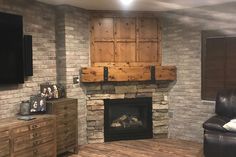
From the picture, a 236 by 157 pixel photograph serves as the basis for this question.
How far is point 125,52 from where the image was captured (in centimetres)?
500

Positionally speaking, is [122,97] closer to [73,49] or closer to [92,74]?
[92,74]

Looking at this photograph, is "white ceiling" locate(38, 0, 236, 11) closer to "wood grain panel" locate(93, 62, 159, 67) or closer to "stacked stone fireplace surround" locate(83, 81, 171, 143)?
"wood grain panel" locate(93, 62, 159, 67)

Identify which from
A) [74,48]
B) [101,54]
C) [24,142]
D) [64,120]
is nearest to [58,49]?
[74,48]

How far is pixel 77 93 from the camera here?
185 inches

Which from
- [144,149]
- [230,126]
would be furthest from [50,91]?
[230,126]

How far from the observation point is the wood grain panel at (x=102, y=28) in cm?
491

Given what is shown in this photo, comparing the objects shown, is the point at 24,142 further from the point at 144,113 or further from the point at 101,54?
the point at 144,113

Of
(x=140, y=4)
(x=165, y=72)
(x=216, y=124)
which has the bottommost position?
(x=216, y=124)

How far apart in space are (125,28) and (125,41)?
24cm

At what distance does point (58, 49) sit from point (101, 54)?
2.55 feet

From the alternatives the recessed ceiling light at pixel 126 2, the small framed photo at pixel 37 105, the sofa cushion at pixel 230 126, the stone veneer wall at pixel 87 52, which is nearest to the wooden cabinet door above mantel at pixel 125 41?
the stone veneer wall at pixel 87 52

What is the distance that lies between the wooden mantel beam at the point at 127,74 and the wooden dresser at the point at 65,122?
58cm

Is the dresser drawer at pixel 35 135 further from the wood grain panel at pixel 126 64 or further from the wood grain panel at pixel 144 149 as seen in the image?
the wood grain panel at pixel 126 64

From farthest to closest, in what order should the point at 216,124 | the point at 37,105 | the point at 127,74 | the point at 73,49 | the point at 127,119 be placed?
the point at 127,119
the point at 127,74
the point at 73,49
the point at 37,105
the point at 216,124
